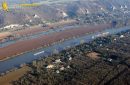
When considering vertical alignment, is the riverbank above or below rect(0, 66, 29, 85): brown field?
above

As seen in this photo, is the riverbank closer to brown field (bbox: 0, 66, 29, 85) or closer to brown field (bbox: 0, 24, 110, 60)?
brown field (bbox: 0, 66, 29, 85)

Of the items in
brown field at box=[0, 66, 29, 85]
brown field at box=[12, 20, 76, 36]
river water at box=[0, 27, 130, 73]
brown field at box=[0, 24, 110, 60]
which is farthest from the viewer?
brown field at box=[12, 20, 76, 36]

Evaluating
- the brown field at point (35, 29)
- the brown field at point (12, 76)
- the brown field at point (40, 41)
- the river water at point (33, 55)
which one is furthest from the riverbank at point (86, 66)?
the brown field at point (35, 29)

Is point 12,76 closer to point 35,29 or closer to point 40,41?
point 40,41

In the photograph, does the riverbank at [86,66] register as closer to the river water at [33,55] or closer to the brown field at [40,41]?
the river water at [33,55]

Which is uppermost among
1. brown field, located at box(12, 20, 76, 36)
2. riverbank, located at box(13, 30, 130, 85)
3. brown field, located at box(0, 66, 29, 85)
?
riverbank, located at box(13, 30, 130, 85)

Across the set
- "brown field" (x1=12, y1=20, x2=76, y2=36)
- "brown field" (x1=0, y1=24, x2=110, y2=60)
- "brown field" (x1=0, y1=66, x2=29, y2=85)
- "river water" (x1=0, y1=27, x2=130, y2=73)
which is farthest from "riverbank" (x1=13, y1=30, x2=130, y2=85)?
"brown field" (x1=12, y1=20, x2=76, y2=36)

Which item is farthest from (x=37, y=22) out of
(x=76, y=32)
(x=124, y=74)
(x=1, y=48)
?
(x=124, y=74)

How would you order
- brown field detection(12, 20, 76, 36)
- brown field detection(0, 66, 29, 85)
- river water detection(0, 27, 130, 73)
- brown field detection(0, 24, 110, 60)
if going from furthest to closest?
brown field detection(12, 20, 76, 36)
brown field detection(0, 24, 110, 60)
river water detection(0, 27, 130, 73)
brown field detection(0, 66, 29, 85)
